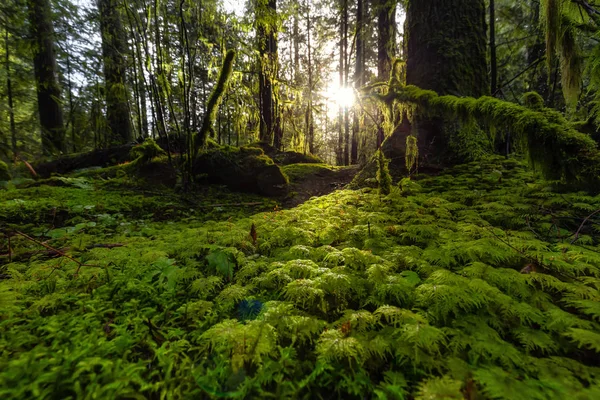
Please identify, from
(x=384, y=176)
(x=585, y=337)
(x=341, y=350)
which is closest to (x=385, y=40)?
(x=384, y=176)

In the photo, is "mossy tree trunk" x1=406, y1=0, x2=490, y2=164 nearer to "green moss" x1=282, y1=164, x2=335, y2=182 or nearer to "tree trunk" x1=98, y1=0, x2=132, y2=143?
"green moss" x1=282, y1=164, x2=335, y2=182

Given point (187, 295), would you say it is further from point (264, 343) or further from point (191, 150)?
point (191, 150)

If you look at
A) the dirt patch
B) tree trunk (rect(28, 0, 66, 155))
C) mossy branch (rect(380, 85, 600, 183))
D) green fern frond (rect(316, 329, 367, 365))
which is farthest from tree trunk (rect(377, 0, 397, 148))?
tree trunk (rect(28, 0, 66, 155))

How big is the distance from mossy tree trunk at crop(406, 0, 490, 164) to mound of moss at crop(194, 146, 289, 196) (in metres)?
3.28

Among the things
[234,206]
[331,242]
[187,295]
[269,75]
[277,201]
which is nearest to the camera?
[187,295]

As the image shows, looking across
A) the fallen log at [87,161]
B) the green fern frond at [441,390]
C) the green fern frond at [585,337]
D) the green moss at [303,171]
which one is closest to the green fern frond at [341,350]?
the green fern frond at [441,390]

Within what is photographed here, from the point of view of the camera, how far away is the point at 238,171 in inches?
247

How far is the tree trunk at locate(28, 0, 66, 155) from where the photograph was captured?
25.2ft

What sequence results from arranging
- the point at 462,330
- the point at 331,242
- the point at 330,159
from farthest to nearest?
the point at 330,159 < the point at 331,242 < the point at 462,330

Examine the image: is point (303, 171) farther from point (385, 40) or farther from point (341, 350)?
point (385, 40)

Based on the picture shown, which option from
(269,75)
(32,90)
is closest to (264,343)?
(269,75)

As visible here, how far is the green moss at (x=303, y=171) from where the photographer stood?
6.86m

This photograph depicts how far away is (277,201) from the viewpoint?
5758 millimetres

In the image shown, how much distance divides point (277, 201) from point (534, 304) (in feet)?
15.3
